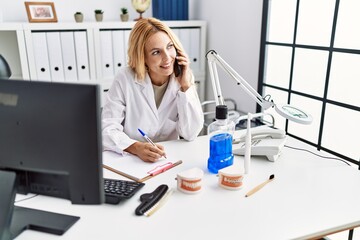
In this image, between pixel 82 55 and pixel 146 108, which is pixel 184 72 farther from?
pixel 82 55

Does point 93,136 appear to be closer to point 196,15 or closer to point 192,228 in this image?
point 192,228

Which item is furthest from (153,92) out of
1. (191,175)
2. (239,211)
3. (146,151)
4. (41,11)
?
(41,11)

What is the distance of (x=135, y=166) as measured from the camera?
4.01ft

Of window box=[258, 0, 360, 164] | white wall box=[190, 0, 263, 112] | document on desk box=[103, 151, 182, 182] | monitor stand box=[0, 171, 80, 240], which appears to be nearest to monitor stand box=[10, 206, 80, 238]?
monitor stand box=[0, 171, 80, 240]

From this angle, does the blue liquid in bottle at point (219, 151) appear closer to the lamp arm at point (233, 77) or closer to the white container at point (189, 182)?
the white container at point (189, 182)

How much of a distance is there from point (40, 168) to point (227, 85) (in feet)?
6.72

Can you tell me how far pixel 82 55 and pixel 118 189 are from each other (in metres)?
1.56

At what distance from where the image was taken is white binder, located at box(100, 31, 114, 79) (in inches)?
93.0

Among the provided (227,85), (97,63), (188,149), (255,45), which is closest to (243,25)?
(255,45)

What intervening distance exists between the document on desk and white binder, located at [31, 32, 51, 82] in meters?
1.20

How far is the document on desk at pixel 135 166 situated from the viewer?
115cm

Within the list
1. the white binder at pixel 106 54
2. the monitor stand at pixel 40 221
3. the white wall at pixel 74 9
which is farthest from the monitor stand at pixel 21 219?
the white wall at pixel 74 9

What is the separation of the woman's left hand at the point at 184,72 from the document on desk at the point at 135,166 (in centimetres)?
44

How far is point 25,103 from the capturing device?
2.46ft
